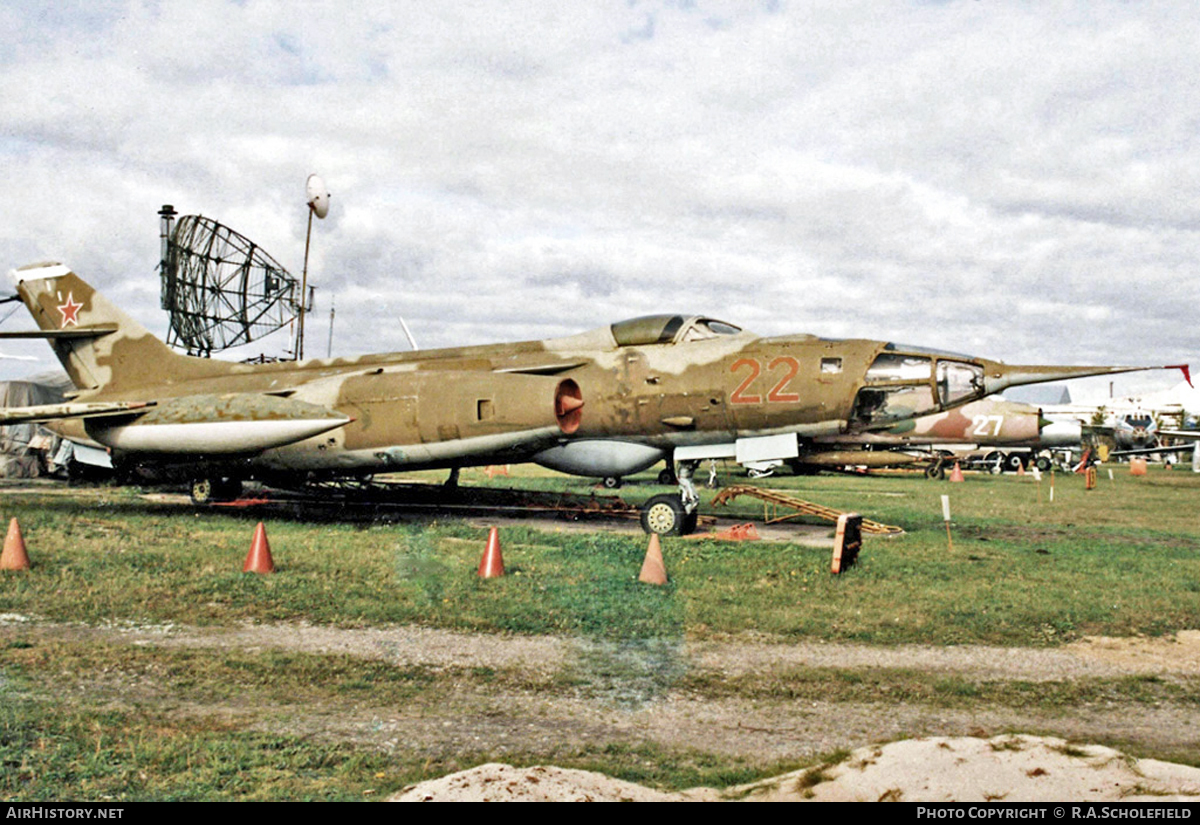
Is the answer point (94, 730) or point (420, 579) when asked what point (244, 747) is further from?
point (420, 579)

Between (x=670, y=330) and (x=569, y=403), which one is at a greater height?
(x=670, y=330)

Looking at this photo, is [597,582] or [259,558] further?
[259,558]

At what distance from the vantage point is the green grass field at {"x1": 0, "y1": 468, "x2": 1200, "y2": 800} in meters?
4.90

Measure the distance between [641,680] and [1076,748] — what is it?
10.4ft

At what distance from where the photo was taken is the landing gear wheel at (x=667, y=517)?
50.0ft

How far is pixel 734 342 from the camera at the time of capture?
50.7ft

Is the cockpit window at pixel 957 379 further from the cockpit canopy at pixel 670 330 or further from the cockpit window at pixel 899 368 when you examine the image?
the cockpit canopy at pixel 670 330

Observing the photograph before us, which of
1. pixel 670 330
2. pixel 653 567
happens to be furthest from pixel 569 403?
pixel 653 567

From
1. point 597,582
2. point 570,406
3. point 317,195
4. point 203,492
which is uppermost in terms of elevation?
point 317,195

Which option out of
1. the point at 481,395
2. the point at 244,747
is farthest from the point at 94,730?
the point at 481,395

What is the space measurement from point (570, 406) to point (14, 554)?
28.4ft

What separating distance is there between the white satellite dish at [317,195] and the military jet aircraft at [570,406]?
8.79m

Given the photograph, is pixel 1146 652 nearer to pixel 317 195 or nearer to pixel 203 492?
pixel 203 492

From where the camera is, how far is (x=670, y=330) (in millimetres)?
16062
